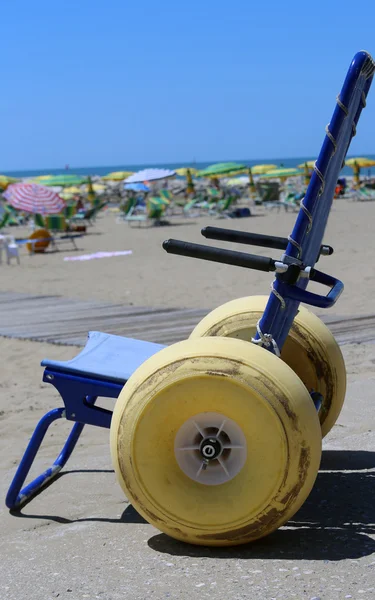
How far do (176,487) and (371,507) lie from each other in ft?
2.68

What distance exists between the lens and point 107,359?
354 centimetres

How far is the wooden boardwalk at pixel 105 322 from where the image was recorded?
671 cm

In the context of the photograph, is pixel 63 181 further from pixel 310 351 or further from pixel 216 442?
pixel 216 442

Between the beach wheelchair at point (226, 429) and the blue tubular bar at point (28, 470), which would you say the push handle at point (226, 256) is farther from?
the blue tubular bar at point (28, 470)

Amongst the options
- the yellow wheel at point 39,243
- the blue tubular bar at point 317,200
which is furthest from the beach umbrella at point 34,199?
the blue tubular bar at point 317,200

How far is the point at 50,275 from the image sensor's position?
12.4 metres

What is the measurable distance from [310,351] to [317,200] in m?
0.85

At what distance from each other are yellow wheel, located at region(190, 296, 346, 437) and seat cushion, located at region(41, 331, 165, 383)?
1.20 feet

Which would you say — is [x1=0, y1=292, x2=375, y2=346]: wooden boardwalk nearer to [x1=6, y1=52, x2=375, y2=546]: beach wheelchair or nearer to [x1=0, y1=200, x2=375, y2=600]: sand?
[x1=0, y1=200, x2=375, y2=600]: sand

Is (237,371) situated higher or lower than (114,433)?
higher

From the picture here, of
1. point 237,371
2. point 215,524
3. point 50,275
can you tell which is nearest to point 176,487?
point 215,524

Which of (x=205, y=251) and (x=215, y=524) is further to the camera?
(x=205, y=251)

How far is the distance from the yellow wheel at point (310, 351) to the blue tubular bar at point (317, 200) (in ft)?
1.84

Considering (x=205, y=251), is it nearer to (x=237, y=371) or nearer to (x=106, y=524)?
(x=237, y=371)
